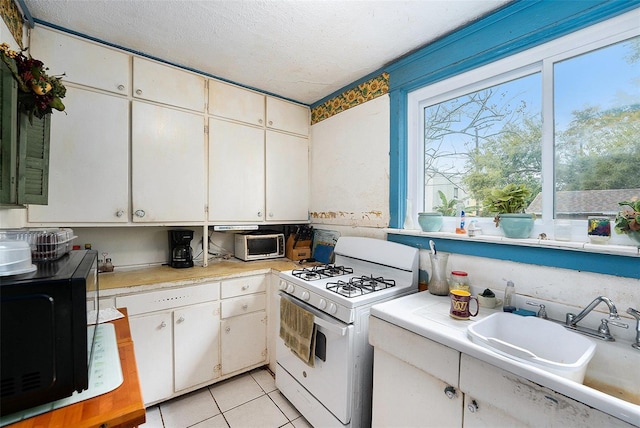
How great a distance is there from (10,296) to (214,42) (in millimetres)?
1813

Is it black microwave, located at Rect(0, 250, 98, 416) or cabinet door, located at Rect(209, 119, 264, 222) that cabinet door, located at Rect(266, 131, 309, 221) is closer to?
cabinet door, located at Rect(209, 119, 264, 222)

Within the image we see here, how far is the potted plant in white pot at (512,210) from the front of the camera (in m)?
1.42

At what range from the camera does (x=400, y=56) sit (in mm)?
1993

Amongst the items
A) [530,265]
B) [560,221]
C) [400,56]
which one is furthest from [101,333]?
[400,56]

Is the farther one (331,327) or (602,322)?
(331,327)

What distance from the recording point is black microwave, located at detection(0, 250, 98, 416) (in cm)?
67

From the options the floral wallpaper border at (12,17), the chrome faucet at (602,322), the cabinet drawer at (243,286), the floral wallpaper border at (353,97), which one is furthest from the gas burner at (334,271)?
the floral wallpaper border at (12,17)

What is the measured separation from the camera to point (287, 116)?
275 centimetres

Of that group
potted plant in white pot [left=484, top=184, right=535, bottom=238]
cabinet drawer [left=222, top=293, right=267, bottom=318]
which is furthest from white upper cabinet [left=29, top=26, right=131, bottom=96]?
potted plant in white pot [left=484, top=184, right=535, bottom=238]

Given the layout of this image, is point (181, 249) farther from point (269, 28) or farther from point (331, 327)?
point (269, 28)

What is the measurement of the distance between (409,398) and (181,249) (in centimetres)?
197

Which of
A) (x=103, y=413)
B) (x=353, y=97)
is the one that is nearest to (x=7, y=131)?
(x=103, y=413)

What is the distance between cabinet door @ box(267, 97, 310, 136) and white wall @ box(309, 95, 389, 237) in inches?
5.3

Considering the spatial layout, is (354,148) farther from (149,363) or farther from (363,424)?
(149,363)
